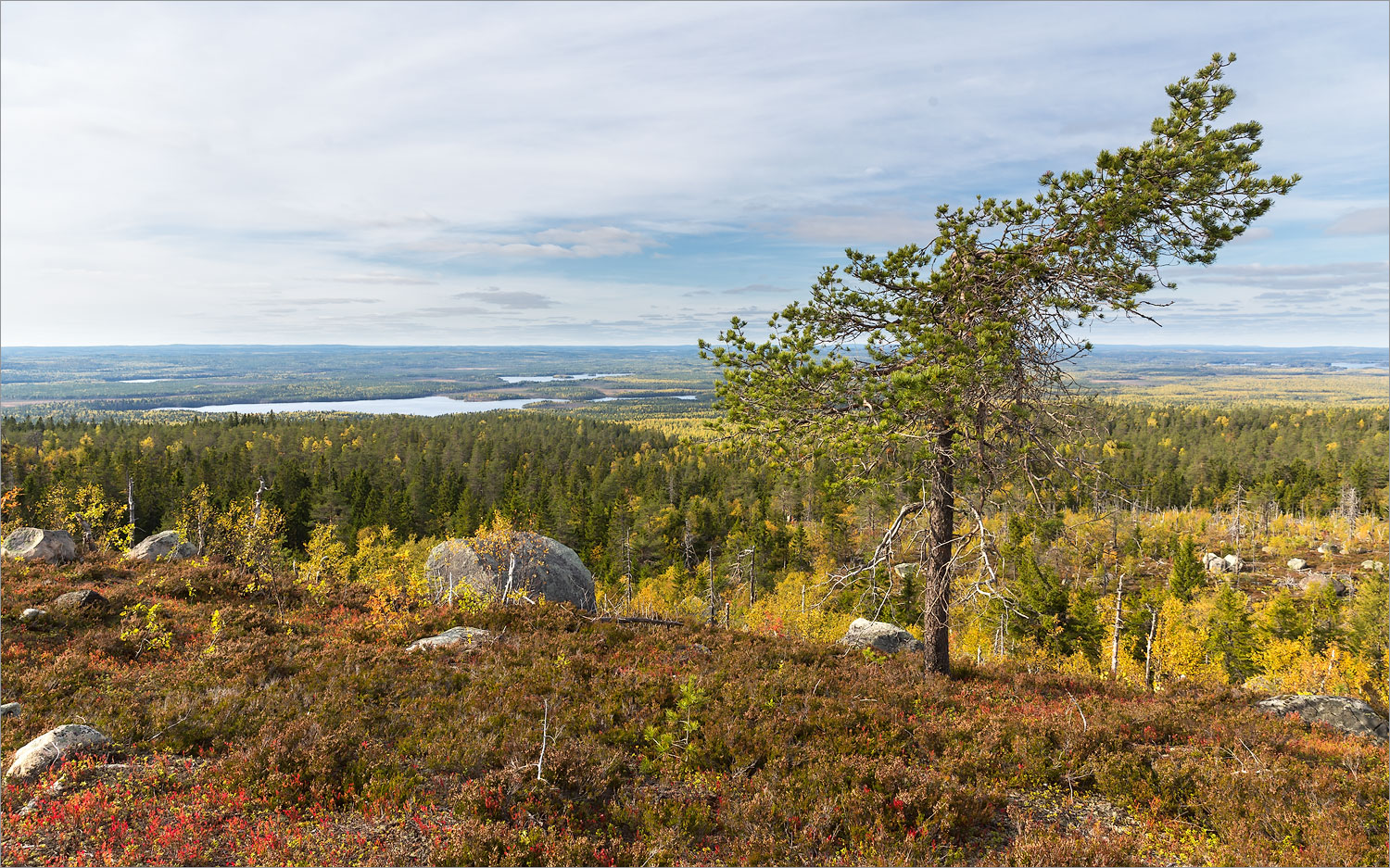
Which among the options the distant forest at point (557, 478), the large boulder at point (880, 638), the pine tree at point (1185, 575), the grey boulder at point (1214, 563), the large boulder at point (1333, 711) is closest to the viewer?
the large boulder at point (1333, 711)

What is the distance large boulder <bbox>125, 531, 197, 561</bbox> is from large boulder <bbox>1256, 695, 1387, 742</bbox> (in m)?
32.3

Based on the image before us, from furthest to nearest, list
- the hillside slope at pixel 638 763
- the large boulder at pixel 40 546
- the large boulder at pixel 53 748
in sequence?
the large boulder at pixel 40 546 < the large boulder at pixel 53 748 < the hillside slope at pixel 638 763

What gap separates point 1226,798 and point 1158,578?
10386cm

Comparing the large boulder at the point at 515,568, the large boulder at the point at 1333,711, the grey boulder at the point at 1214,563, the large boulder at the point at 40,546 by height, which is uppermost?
the large boulder at the point at 40,546

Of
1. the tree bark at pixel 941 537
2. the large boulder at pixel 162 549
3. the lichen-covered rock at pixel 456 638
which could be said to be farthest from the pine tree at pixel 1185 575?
the large boulder at pixel 162 549

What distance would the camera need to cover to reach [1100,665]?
5106 cm

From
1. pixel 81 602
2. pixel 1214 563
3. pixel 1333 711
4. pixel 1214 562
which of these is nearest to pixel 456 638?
pixel 81 602

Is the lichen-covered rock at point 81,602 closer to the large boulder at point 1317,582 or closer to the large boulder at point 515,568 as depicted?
the large boulder at point 515,568

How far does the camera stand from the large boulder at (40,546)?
20.0 meters

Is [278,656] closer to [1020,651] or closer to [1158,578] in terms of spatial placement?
[1020,651]

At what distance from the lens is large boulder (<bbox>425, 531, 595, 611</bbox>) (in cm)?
1967

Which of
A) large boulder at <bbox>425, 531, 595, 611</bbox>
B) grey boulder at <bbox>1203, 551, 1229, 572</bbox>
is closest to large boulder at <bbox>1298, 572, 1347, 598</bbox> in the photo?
grey boulder at <bbox>1203, 551, 1229, 572</bbox>

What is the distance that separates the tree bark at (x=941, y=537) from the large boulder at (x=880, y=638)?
11.5 feet

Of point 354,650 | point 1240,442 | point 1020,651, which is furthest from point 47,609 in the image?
point 1240,442
